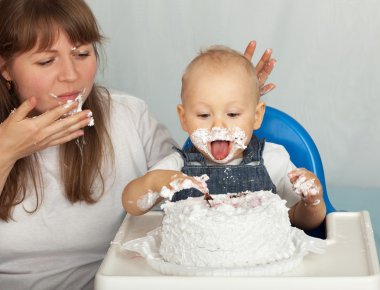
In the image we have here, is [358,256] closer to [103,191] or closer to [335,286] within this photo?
[335,286]

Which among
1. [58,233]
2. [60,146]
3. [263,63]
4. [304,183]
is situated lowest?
[58,233]

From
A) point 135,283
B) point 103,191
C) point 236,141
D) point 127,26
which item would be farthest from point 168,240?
point 127,26

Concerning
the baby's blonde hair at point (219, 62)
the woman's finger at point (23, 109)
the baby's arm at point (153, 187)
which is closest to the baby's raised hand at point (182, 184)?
the baby's arm at point (153, 187)

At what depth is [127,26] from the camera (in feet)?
10.1

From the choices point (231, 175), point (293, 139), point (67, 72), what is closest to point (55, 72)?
point (67, 72)

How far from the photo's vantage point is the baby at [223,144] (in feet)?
5.65

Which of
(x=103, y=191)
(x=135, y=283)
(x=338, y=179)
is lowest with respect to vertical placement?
(x=338, y=179)

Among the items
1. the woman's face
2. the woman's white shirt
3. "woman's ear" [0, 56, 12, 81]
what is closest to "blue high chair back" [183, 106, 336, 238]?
the woman's white shirt

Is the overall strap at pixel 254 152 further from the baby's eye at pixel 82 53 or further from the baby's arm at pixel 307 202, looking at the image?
the baby's eye at pixel 82 53

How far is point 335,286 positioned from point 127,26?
184 cm

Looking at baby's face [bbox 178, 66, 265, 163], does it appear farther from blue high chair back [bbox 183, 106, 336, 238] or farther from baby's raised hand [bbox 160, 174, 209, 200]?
blue high chair back [bbox 183, 106, 336, 238]

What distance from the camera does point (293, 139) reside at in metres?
2.09

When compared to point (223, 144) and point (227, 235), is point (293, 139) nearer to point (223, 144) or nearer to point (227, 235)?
point (223, 144)

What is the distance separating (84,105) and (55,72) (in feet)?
0.67
